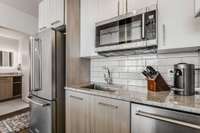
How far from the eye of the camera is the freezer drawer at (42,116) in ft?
6.58

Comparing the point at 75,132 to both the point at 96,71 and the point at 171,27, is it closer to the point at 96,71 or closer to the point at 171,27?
the point at 96,71

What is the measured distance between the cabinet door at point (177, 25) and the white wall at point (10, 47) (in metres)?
6.04

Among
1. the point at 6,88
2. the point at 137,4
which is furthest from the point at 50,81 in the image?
the point at 6,88

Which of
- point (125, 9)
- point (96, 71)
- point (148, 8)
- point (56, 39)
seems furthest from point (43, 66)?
point (148, 8)

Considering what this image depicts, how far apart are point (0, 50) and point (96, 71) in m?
5.05

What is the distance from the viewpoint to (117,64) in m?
2.04

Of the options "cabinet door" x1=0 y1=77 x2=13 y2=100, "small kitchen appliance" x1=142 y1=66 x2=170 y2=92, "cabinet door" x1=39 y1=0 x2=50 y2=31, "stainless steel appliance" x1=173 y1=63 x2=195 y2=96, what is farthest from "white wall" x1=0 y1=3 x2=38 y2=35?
"stainless steel appliance" x1=173 y1=63 x2=195 y2=96

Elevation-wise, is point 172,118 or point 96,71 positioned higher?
point 96,71

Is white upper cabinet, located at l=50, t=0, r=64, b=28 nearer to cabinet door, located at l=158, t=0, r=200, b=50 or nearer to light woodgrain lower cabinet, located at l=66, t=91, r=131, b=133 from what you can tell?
light woodgrain lower cabinet, located at l=66, t=91, r=131, b=133

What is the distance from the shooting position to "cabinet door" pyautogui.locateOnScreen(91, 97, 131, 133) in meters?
1.24

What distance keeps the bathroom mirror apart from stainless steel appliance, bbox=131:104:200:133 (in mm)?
5991

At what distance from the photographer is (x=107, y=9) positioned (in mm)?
1779

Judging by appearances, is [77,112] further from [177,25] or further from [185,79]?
[177,25]

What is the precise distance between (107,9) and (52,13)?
3.32 feet
